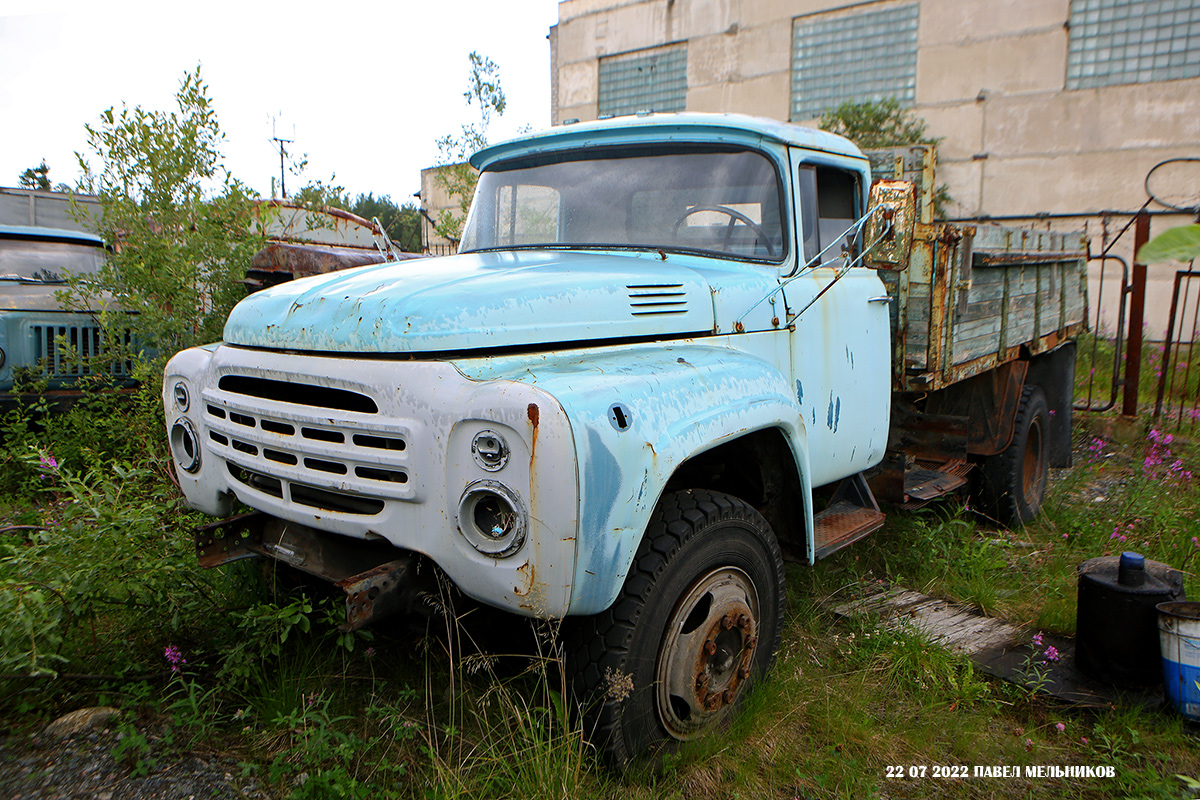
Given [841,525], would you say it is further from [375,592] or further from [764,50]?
[764,50]

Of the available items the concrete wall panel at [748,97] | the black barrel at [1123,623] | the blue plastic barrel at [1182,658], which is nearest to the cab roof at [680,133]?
the black barrel at [1123,623]

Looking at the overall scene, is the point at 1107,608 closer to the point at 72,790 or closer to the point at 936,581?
the point at 936,581

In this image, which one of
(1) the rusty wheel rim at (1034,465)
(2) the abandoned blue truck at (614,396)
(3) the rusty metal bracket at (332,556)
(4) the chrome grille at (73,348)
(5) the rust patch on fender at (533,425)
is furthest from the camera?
(4) the chrome grille at (73,348)

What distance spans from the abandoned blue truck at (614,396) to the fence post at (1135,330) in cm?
344

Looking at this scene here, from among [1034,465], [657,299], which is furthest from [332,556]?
[1034,465]

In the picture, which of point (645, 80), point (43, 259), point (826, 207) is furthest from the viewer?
point (645, 80)

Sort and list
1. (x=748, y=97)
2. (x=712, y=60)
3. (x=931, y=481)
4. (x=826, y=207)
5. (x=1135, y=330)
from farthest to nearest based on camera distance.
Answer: (x=712, y=60) → (x=748, y=97) → (x=1135, y=330) → (x=931, y=481) → (x=826, y=207)

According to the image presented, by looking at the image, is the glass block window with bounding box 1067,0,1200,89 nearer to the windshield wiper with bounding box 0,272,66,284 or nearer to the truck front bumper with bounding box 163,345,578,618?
the windshield wiper with bounding box 0,272,66,284

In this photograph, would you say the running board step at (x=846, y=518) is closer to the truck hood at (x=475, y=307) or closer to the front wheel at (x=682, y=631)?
the front wheel at (x=682, y=631)

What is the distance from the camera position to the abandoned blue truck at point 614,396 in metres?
2.03

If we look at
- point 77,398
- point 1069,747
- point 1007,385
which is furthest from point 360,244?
point 1069,747

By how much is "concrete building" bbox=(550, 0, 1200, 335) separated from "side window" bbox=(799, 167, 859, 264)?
31.7 ft

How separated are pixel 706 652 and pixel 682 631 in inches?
4.7

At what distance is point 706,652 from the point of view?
251 cm
